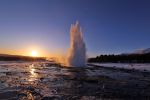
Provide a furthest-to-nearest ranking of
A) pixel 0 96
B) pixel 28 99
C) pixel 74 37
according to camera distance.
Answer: pixel 74 37 < pixel 0 96 < pixel 28 99

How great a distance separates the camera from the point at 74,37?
→ 64.4 meters

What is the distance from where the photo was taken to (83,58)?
2606 inches

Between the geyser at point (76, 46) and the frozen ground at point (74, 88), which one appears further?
the geyser at point (76, 46)

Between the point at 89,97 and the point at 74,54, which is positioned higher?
the point at 74,54

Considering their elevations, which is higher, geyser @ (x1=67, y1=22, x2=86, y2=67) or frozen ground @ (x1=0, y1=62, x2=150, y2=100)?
geyser @ (x1=67, y1=22, x2=86, y2=67)

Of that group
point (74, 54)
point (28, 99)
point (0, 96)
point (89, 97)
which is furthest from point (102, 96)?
point (74, 54)

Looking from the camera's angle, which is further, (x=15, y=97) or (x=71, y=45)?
(x=71, y=45)

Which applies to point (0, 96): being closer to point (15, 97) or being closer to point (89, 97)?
point (15, 97)

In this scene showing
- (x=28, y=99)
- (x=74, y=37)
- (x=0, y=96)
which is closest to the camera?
(x=28, y=99)

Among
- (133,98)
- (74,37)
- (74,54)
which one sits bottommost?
(133,98)

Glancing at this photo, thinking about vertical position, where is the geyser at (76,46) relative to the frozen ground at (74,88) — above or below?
above

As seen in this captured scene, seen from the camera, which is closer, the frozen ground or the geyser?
the frozen ground

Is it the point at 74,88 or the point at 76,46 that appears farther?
the point at 76,46

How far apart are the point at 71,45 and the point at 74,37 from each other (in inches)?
90.9
